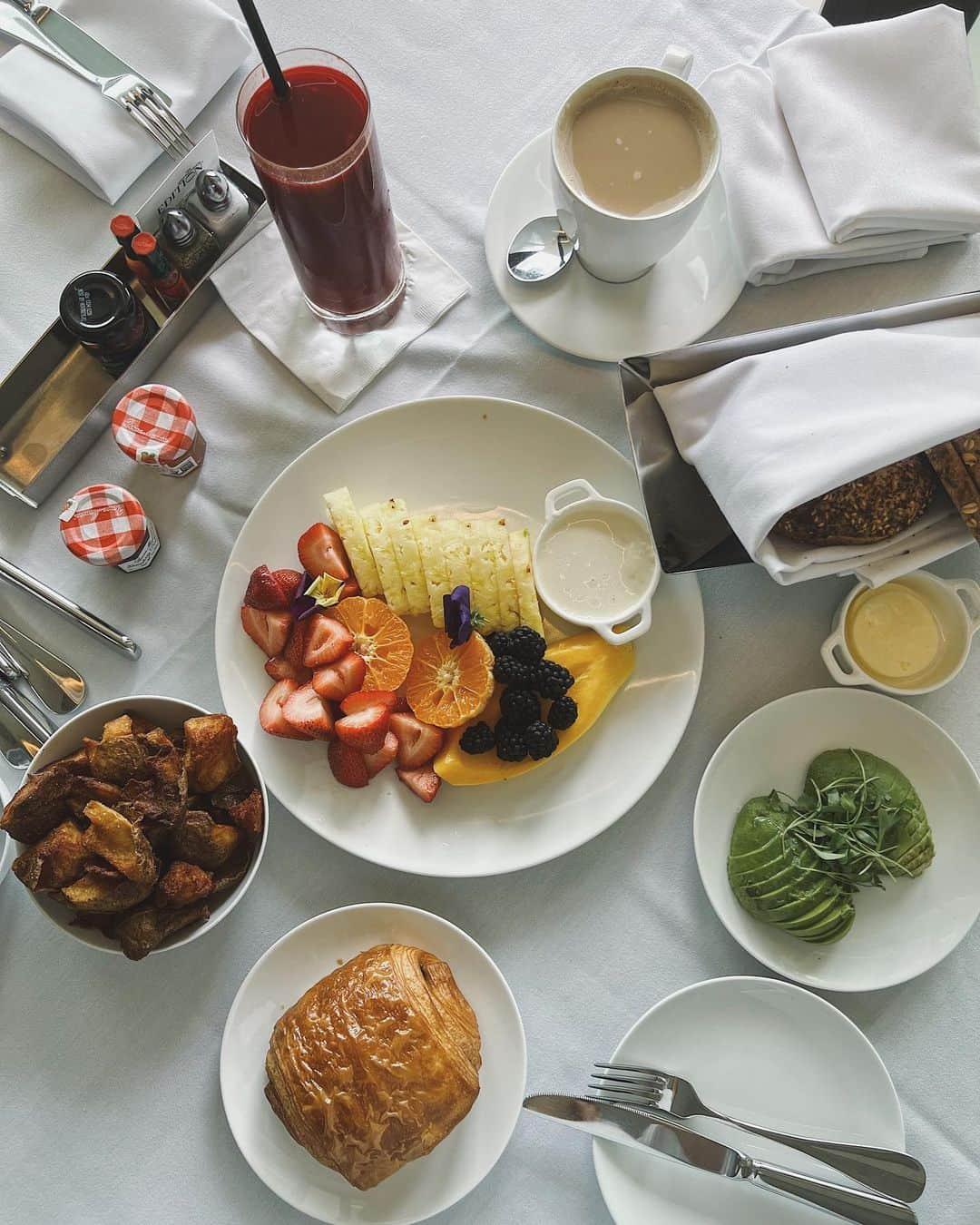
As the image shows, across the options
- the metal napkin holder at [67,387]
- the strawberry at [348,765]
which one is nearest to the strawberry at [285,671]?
the strawberry at [348,765]

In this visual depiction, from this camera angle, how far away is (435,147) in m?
1.49

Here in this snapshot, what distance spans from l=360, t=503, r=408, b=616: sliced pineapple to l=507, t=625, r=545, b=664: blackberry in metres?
0.18

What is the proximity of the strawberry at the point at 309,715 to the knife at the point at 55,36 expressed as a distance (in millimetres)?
916

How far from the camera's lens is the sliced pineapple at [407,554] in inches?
52.6

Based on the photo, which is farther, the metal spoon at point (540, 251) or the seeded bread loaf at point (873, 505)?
the metal spoon at point (540, 251)

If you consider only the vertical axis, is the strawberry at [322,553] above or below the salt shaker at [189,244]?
below

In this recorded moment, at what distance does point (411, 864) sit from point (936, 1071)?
77 cm

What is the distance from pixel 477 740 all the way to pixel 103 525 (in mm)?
613

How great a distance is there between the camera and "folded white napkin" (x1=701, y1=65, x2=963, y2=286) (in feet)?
4.36

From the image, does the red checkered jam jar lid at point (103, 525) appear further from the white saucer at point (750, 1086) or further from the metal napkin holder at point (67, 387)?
the white saucer at point (750, 1086)

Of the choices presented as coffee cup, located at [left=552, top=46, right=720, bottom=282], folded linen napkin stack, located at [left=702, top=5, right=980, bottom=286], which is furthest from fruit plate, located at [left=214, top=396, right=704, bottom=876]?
folded linen napkin stack, located at [left=702, top=5, right=980, bottom=286]

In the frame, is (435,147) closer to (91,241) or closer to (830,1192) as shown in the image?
Result: (91,241)

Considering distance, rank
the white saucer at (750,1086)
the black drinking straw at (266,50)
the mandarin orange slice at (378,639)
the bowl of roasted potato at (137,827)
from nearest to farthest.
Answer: the black drinking straw at (266,50) < the bowl of roasted potato at (137,827) < the white saucer at (750,1086) < the mandarin orange slice at (378,639)

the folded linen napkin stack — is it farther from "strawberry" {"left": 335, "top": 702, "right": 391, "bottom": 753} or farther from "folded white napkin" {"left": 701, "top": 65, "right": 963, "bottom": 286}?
"strawberry" {"left": 335, "top": 702, "right": 391, "bottom": 753}
